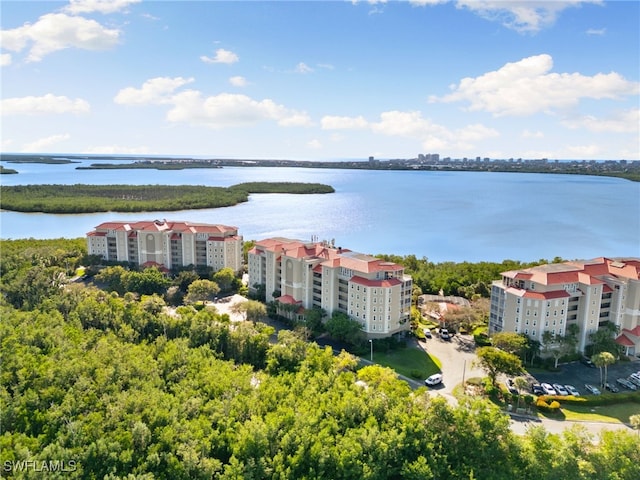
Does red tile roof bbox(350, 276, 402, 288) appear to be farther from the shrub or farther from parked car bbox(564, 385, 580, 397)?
parked car bbox(564, 385, 580, 397)

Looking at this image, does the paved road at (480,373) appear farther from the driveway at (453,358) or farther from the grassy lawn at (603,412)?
the grassy lawn at (603,412)

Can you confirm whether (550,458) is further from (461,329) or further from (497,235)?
(497,235)

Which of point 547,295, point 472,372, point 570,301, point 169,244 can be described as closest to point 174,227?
point 169,244

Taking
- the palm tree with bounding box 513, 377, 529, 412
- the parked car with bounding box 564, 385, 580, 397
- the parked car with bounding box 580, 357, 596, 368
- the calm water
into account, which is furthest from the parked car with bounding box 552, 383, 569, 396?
the calm water

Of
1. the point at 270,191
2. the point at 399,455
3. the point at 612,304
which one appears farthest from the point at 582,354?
the point at 270,191

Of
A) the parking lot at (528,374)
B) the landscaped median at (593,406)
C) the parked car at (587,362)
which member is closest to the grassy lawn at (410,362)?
the parking lot at (528,374)

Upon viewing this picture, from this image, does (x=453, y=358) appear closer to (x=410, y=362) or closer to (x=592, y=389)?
(x=410, y=362)
